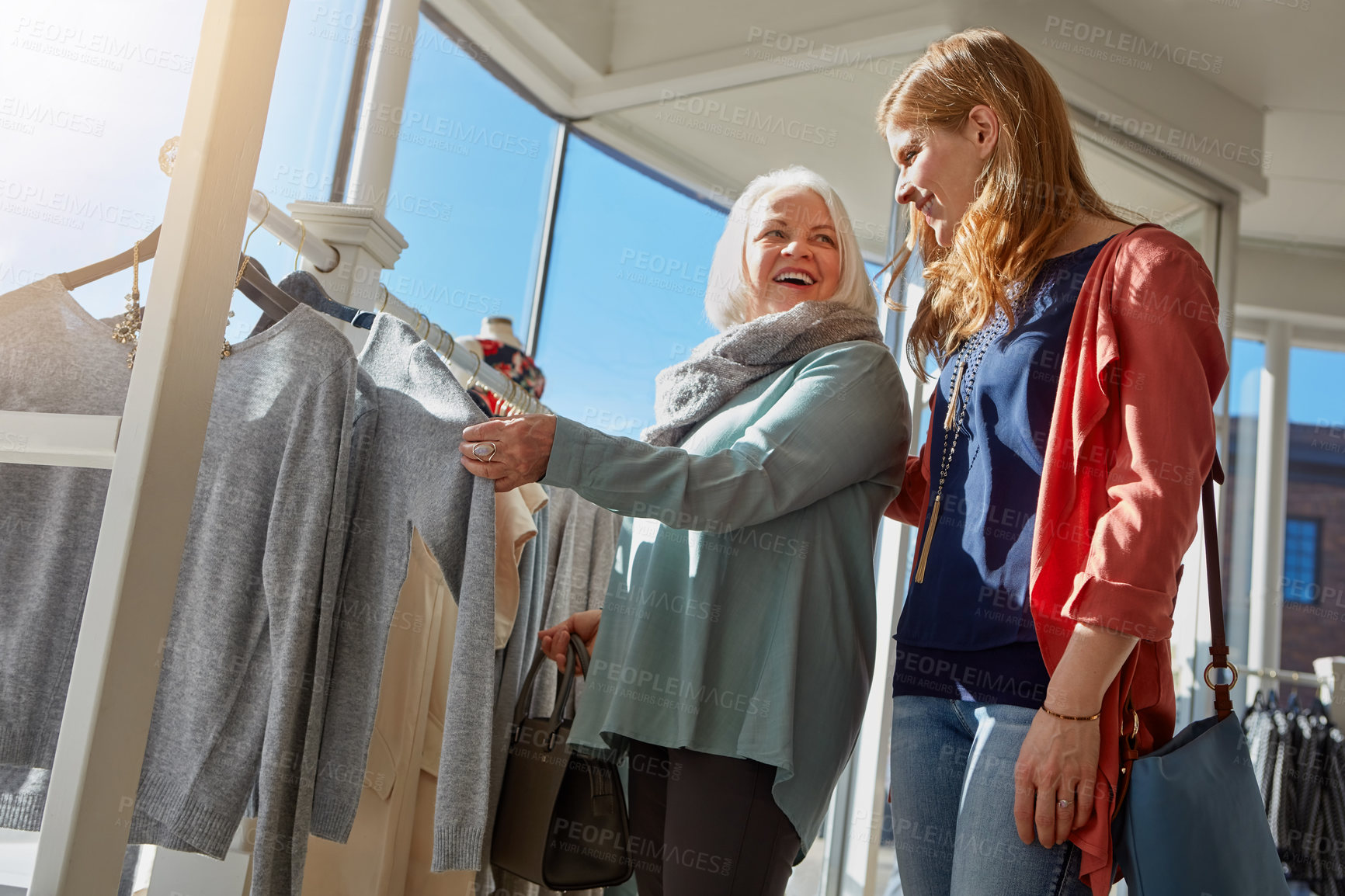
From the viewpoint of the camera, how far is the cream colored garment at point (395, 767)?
146cm

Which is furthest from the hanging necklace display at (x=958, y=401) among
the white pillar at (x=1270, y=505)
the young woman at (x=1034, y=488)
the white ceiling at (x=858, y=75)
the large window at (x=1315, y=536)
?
the large window at (x=1315, y=536)

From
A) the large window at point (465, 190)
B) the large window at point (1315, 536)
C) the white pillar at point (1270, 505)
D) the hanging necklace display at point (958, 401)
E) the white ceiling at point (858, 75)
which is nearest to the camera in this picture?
the hanging necklace display at point (958, 401)

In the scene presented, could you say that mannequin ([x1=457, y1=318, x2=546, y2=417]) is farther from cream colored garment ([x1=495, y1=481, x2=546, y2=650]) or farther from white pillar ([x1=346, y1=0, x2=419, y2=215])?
cream colored garment ([x1=495, y1=481, x2=546, y2=650])

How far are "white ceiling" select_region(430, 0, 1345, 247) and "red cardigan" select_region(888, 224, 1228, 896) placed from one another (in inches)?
91.4

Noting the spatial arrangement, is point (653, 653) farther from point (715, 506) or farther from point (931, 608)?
point (931, 608)

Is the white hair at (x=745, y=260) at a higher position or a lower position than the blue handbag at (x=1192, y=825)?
higher

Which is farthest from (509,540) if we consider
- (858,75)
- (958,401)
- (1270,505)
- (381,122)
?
(1270,505)

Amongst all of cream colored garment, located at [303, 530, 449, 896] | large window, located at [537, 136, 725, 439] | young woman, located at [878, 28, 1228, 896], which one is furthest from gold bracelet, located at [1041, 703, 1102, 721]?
large window, located at [537, 136, 725, 439]

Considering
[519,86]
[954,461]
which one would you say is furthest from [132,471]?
[519,86]

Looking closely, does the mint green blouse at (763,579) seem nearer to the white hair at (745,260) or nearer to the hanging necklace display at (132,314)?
the white hair at (745,260)

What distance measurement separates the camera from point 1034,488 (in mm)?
981

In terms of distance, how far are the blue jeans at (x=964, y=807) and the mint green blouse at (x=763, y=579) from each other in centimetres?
12

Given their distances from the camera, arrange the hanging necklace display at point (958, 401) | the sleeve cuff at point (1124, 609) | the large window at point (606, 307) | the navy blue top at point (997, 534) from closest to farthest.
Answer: the sleeve cuff at point (1124, 609), the navy blue top at point (997, 534), the hanging necklace display at point (958, 401), the large window at point (606, 307)

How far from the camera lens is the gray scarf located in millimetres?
1299
